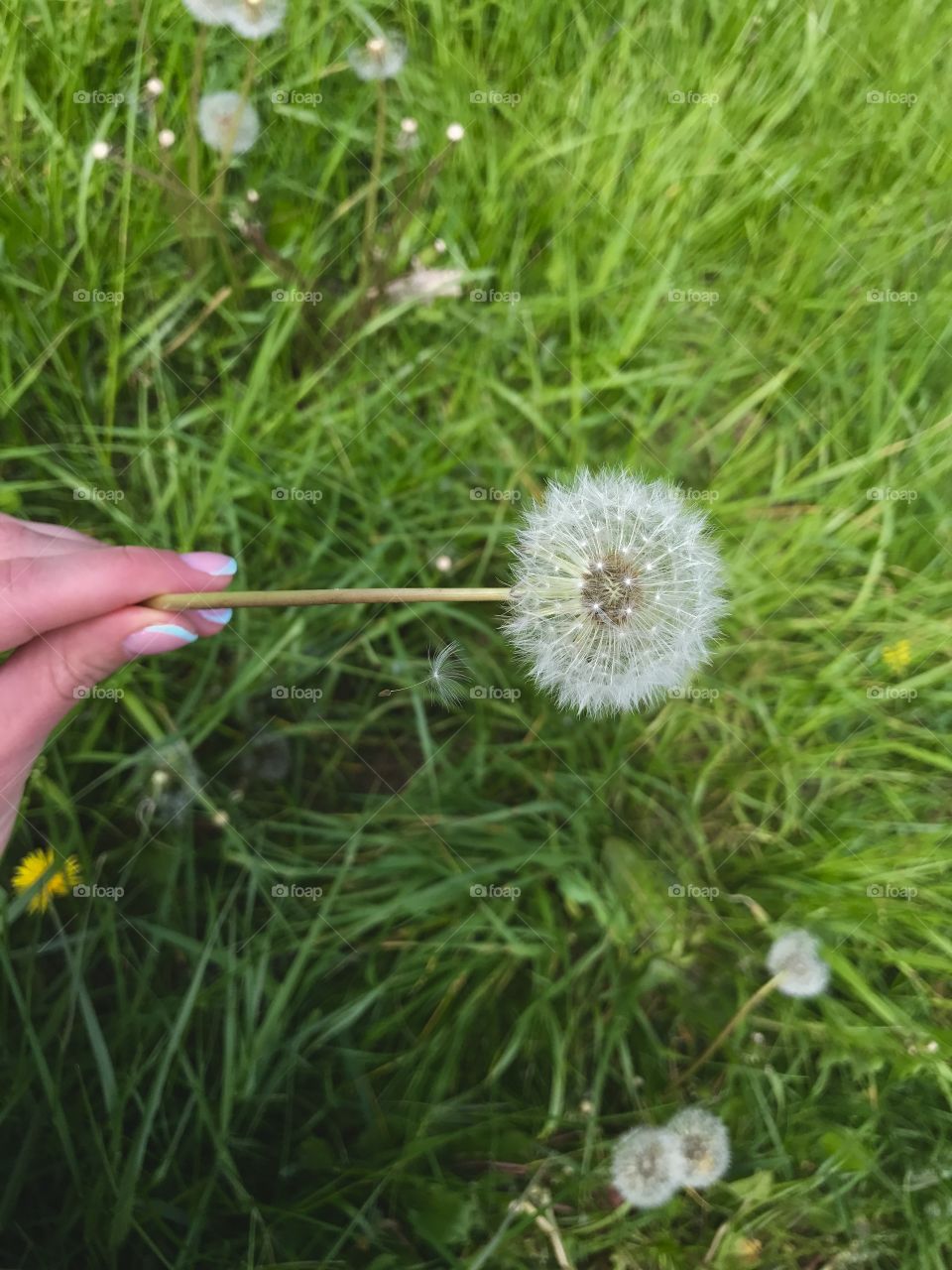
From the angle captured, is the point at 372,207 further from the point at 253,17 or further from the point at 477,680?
the point at 477,680

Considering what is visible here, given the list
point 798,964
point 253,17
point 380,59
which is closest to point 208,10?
point 253,17

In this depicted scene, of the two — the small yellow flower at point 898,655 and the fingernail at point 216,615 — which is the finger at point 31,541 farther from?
the small yellow flower at point 898,655

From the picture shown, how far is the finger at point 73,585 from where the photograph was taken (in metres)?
0.66

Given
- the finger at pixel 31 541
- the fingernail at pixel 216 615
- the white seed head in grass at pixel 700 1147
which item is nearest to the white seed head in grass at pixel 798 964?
the white seed head in grass at pixel 700 1147

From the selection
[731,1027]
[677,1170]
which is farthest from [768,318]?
[677,1170]

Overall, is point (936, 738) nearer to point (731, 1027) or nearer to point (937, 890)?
point (937, 890)

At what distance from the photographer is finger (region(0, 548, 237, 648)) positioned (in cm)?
66

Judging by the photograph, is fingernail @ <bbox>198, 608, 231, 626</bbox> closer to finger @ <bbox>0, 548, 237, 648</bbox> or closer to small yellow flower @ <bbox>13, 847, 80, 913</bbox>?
finger @ <bbox>0, 548, 237, 648</bbox>

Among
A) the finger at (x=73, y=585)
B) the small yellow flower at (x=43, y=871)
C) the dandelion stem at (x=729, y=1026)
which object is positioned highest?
the finger at (x=73, y=585)

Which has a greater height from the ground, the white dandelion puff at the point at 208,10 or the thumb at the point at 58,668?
the white dandelion puff at the point at 208,10

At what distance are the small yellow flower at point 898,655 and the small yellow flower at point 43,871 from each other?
0.90 metres

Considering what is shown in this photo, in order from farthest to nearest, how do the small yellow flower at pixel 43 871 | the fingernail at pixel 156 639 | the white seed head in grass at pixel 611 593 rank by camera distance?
the small yellow flower at pixel 43 871
the fingernail at pixel 156 639
the white seed head in grass at pixel 611 593

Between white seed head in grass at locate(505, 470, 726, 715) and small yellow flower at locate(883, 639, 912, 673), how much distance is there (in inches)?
15.3

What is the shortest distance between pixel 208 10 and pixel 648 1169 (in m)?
1.24
